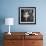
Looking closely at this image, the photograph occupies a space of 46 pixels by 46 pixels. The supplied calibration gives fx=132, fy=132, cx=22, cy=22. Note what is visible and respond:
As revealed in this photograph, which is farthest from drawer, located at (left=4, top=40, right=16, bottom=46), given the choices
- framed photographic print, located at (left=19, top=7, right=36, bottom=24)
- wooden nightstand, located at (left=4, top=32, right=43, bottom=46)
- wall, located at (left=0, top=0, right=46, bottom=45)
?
framed photographic print, located at (left=19, top=7, right=36, bottom=24)

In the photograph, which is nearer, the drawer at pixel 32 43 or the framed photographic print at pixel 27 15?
the drawer at pixel 32 43

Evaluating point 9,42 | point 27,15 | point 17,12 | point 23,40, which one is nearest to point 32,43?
point 23,40

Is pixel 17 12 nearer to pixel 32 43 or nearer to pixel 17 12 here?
pixel 17 12

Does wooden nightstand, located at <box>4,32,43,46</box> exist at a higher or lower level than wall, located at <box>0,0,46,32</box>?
lower

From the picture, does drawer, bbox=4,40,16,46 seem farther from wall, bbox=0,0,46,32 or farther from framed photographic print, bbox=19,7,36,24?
framed photographic print, bbox=19,7,36,24

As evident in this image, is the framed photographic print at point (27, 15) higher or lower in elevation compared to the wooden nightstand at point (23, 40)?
higher

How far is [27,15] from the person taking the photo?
4551 millimetres

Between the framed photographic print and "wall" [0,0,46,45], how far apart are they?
0.34 ft

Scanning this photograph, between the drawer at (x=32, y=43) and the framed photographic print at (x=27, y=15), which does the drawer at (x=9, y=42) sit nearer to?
the drawer at (x=32, y=43)

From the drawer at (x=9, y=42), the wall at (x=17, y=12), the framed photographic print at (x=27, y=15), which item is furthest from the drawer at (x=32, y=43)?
the framed photographic print at (x=27, y=15)

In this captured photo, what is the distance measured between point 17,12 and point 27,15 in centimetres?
36

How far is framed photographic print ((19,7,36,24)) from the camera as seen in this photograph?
452cm

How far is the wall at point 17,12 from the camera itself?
4.51 meters

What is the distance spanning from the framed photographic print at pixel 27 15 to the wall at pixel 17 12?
0.34 ft
